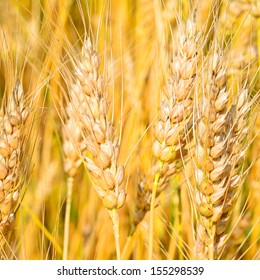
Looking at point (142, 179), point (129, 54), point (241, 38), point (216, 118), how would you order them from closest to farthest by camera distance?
point (216, 118)
point (142, 179)
point (241, 38)
point (129, 54)

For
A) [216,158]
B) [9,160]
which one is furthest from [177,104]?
[9,160]

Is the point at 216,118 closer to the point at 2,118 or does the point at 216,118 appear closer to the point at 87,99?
the point at 87,99

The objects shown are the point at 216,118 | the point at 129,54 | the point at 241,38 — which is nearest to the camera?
the point at 216,118

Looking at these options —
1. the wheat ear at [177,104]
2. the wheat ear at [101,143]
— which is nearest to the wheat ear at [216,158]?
the wheat ear at [177,104]

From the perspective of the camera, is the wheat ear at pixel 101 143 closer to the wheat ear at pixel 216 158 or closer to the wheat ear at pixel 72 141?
the wheat ear at pixel 72 141

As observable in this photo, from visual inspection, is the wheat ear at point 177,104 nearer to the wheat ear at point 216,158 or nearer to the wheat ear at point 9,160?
the wheat ear at point 216,158

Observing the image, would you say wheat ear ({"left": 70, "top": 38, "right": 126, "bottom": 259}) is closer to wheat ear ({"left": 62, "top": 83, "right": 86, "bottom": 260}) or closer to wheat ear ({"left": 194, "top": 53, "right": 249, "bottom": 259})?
wheat ear ({"left": 62, "top": 83, "right": 86, "bottom": 260})

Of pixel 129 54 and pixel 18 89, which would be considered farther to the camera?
pixel 129 54

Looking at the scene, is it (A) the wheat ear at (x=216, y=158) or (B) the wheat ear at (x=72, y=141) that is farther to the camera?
(B) the wheat ear at (x=72, y=141)

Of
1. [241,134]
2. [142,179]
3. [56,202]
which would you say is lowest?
[56,202]

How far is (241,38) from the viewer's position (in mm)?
1384

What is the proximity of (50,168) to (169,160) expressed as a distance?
63 cm

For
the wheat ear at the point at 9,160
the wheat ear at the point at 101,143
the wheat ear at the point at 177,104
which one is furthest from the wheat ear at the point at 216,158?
the wheat ear at the point at 9,160
